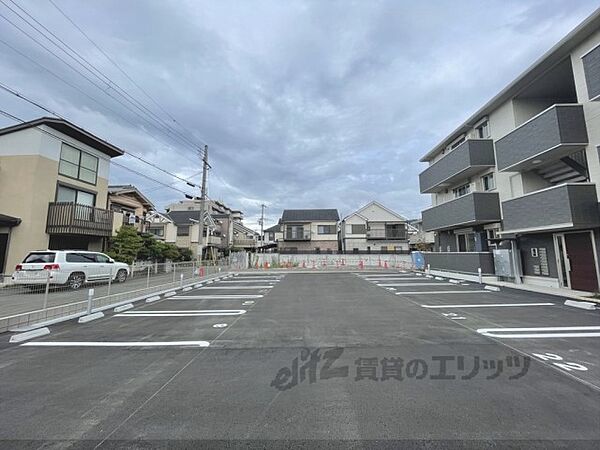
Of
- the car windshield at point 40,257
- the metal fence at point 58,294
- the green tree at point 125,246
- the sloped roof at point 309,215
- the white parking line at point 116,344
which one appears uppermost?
the sloped roof at point 309,215

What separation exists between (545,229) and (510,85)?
548 cm

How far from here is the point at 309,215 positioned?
39.8 metres

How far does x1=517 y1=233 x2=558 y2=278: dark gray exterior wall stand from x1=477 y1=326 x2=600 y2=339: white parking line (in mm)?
5799

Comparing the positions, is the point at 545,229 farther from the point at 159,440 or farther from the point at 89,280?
the point at 89,280

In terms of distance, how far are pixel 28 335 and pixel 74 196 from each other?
11.2 metres

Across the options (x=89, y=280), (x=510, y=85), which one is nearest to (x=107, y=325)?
(x=89, y=280)

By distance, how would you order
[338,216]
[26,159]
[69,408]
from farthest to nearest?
[338,216] < [26,159] < [69,408]

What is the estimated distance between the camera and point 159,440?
2182 millimetres

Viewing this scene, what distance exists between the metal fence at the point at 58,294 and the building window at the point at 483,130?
50.3ft

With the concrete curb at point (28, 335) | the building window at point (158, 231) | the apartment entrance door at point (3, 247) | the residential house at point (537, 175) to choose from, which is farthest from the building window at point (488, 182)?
the building window at point (158, 231)

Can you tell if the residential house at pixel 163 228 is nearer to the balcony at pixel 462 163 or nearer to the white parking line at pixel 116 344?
the balcony at pixel 462 163

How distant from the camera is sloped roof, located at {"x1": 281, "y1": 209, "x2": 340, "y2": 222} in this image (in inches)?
1539

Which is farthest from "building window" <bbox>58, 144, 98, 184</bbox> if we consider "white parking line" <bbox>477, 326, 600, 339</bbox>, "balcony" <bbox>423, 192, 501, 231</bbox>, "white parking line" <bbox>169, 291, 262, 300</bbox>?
"balcony" <bbox>423, 192, 501, 231</bbox>

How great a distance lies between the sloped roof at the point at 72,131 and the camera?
12359 millimetres
